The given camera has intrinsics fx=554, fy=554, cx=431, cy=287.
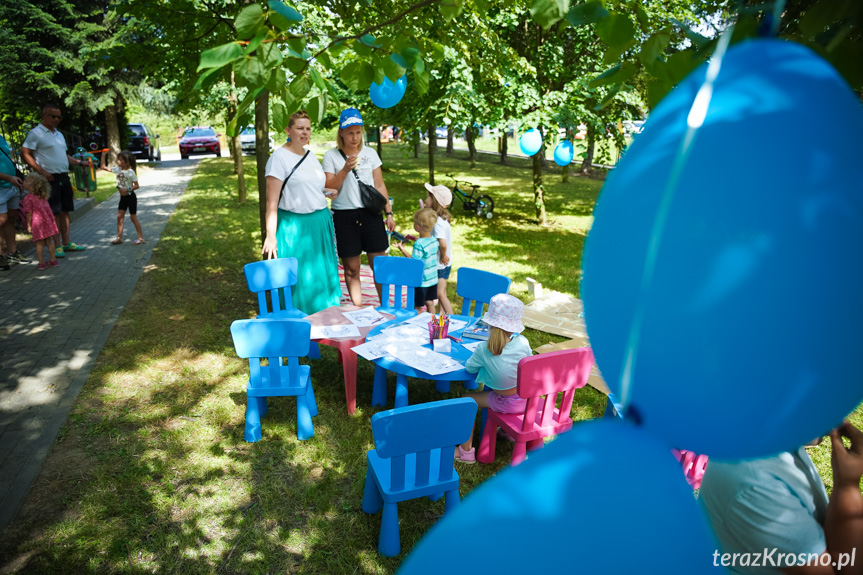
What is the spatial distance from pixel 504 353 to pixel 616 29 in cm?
201

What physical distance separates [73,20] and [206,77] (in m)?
22.7

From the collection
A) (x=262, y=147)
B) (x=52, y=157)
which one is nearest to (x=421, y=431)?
(x=262, y=147)

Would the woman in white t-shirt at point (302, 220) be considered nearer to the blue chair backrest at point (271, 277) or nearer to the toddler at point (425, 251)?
the blue chair backrest at point (271, 277)

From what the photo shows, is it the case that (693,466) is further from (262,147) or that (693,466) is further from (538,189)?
(538,189)

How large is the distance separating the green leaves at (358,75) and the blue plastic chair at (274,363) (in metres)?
1.77

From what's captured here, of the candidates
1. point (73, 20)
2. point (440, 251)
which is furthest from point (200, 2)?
point (73, 20)

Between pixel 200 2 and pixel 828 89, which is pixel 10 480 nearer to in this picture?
pixel 828 89

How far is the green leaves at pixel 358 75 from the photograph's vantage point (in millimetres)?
2311

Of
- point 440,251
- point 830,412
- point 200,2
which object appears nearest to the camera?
point 830,412

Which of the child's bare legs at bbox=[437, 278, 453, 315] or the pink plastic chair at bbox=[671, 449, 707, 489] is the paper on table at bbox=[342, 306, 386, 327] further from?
the pink plastic chair at bbox=[671, 449, 707, 489]

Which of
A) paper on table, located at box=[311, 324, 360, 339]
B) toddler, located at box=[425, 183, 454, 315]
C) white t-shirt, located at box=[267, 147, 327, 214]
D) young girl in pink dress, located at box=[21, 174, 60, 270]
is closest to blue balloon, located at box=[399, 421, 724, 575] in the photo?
paper on table, located at box=[311, 324, 360, 339]

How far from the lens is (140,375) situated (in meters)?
4.79

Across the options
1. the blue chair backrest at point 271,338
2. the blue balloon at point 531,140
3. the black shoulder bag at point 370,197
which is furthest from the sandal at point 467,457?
the blue balloon at point 531,140

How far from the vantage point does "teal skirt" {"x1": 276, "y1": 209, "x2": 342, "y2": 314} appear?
5035 millimetres
